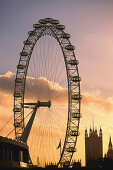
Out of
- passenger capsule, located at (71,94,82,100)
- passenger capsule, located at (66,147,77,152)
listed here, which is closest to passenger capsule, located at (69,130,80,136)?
passenger capsule, located at (66,147,77,152)

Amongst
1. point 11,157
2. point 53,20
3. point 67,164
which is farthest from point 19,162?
point 53,20

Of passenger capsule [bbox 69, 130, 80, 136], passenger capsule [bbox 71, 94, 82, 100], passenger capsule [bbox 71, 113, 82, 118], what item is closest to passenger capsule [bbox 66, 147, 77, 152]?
passenger capsule [bbox 69, 130, 80, 136]

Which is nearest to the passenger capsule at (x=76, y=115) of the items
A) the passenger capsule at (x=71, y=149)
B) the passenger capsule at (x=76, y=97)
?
the passenger capsule at (x=76, y=97)

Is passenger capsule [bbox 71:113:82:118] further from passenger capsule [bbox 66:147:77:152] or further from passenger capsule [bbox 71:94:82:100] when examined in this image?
passenger capsule [bbox 66:147:77:152]

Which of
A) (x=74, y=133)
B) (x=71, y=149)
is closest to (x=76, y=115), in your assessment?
(x=74, y=133)

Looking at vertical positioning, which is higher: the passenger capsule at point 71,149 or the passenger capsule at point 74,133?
the passenger capsule at point 74,133

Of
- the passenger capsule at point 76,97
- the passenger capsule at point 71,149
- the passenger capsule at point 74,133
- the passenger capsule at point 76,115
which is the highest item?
the passenger capsule at point 76,97

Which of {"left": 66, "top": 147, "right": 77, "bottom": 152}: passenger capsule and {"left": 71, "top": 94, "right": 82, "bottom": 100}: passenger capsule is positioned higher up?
{"left": 71, "top": 94, "right": 82, "bottom": 100}: passenger capsule

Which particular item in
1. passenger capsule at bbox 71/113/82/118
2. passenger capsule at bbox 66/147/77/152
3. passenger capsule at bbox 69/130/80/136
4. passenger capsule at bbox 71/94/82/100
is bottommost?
passenger capsule at bbox 66/147/77/152

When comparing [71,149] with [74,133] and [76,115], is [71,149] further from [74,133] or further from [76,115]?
[76,115]

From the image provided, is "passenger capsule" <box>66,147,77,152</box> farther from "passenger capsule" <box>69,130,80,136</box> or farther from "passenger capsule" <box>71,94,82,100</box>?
"passenger capsule" <box>71,94,82,100</box>

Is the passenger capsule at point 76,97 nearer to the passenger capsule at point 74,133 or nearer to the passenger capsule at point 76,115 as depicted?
the passenger capsule at point 76,115

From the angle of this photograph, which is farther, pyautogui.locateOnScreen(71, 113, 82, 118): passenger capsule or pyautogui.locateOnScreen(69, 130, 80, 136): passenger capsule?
pyautogui.locateOnScreen(71, 113, 82, 118): passenger capsule

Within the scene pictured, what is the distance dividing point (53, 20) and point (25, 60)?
930 centimetres
